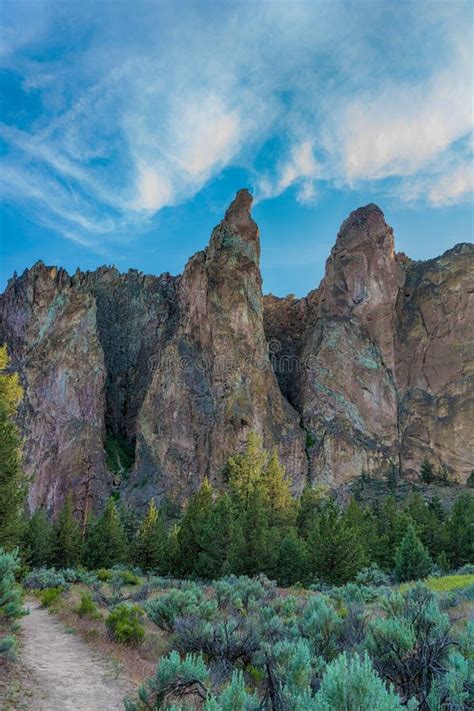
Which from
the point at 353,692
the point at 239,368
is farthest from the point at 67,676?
the point at 239,368

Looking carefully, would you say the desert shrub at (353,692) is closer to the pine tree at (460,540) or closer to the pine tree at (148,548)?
the pine tree at (460,540)

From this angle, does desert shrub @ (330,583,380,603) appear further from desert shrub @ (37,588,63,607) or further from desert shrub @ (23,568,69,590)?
desert shrub @ (23,568,69,590)

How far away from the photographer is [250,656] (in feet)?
26.6

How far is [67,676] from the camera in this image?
824cm

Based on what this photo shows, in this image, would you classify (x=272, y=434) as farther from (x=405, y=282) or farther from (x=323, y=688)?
(x=323, y=688)

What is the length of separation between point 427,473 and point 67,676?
79517 mm

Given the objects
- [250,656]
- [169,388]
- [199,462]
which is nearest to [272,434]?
[199,462]

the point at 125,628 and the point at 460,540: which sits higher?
the point at 125,628

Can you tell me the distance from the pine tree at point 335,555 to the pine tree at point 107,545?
65.4ft

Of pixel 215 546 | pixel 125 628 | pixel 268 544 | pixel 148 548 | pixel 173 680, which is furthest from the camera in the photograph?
pixel 148 548

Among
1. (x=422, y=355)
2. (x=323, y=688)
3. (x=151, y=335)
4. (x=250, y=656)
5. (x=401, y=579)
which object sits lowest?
(x=401, y=579)

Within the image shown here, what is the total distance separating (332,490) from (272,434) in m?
12.8

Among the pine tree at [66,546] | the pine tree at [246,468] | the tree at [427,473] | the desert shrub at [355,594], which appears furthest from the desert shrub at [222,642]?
the tree at [427,473]

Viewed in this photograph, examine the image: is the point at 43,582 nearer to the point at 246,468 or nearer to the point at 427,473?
the point at 246,468
